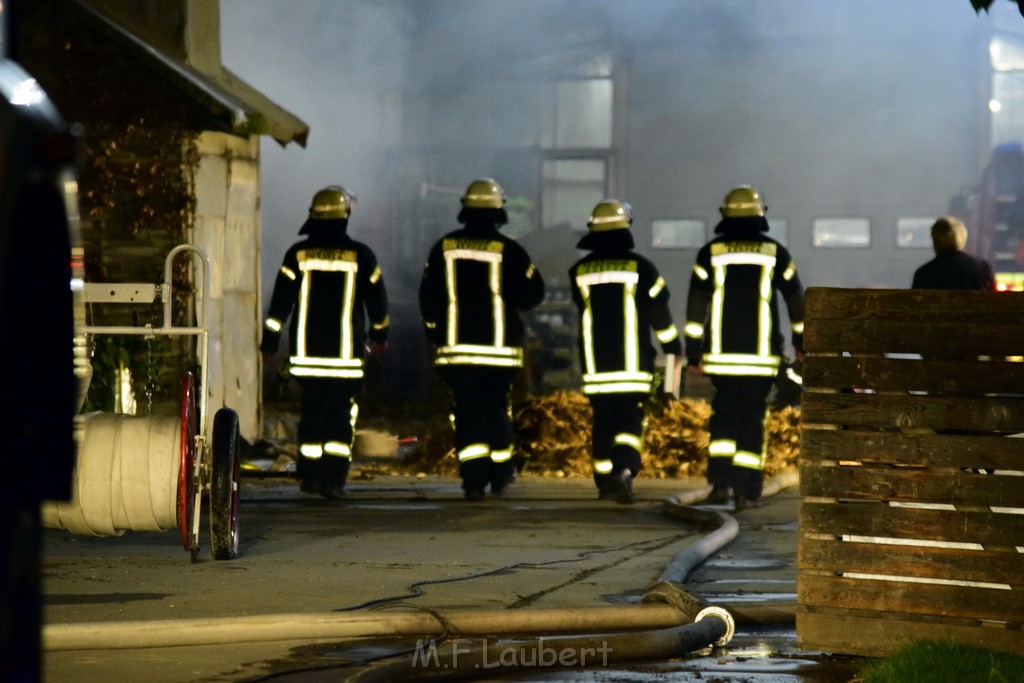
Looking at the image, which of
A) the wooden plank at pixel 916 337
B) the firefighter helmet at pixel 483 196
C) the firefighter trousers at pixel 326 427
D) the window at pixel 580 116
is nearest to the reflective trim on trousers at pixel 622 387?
the firefighter helmet at pixel 483 196

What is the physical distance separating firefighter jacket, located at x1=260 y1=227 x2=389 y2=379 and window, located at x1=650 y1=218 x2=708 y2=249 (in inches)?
796

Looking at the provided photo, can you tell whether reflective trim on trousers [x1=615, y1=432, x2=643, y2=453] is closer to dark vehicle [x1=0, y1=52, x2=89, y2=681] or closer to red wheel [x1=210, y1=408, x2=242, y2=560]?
red wheel [x1=210, y1=408, x2=242, y2=560]

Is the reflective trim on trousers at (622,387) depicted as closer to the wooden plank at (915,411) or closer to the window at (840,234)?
the wooden plank at (915,411)

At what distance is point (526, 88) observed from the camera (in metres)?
30.9

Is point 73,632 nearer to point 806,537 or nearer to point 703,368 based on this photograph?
point 806,537

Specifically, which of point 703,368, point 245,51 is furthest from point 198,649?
point 245,51

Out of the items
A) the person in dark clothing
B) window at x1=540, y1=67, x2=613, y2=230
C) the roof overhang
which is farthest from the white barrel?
window at x1=540, y1=67, x2=613, y2=230

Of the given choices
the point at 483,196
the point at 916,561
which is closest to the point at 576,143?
the point at 483,196

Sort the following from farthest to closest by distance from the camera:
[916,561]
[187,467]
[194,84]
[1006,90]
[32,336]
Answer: [1006,90], [194,84], [187,467], [916,561], [32,336]

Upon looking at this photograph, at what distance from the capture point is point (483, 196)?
1068 cm

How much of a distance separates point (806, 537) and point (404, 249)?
21.7m

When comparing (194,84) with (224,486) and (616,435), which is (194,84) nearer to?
(616,435)

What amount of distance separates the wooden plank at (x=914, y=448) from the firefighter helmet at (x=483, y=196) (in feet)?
16.9

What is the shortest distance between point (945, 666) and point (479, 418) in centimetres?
572
